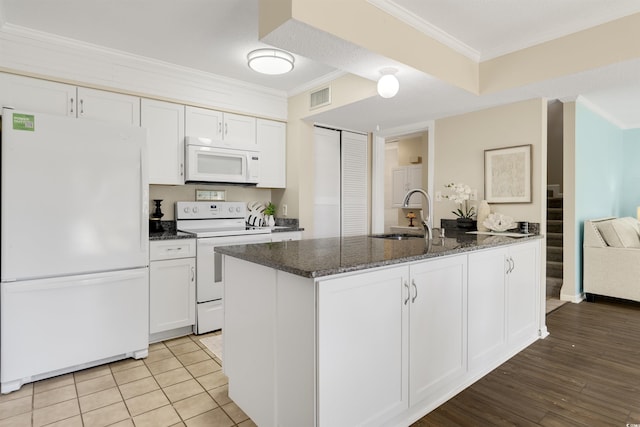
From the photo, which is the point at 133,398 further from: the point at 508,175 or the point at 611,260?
the point at 611,260

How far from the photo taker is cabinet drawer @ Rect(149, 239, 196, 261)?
2.90 m

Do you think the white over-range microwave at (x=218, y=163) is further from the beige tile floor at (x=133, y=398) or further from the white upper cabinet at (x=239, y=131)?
the beige tile floor at (x=133, y=398)

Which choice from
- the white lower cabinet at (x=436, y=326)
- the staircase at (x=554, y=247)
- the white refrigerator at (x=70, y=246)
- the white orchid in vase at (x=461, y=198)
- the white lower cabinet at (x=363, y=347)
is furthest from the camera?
the staircase at (x=554, y=247)

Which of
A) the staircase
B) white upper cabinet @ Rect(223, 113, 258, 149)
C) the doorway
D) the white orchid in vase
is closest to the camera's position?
the white orchid in vase

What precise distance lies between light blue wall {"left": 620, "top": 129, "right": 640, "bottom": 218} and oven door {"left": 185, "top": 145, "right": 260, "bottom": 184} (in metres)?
5.92

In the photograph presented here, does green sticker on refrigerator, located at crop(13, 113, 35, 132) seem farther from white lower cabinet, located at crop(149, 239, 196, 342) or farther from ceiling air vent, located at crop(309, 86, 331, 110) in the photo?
ceiling air vent, located at crop(309, 86, 331, 110)

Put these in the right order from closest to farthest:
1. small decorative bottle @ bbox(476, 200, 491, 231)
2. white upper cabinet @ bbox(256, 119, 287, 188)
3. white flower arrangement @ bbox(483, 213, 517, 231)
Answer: white flower arrangement @ bbox(483, 213, 517, 231)
small decorative bottle @ bbox(476, 200, 491, 231)
white upper cabinet @ bbox(256, 119, 287, 188)

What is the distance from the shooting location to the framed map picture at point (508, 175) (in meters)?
3.17

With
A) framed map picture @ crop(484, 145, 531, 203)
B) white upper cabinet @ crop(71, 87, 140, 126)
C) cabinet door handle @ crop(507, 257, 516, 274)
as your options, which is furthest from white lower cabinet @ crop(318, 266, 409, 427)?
white upper cabinet @ crop(71, 87, 140, 126)

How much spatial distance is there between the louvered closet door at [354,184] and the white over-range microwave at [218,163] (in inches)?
48.7

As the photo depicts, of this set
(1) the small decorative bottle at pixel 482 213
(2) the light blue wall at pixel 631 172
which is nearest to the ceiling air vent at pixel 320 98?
(1) the small decorative bottle at pixel 482 213

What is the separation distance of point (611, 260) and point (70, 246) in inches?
204

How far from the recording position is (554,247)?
4.96 metres

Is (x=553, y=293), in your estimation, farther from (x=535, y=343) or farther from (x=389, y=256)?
(x=389, y=256)
